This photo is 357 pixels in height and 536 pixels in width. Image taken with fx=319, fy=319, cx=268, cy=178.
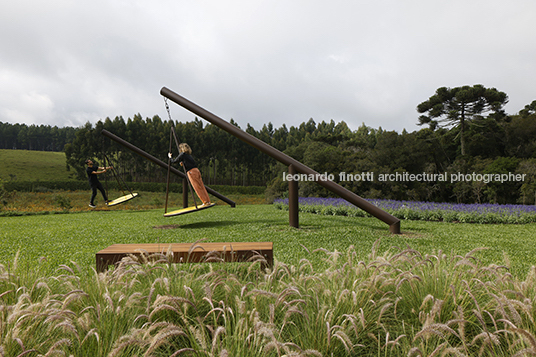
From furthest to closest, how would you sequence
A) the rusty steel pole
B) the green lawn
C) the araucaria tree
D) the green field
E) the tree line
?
the tree line < the araucaria tree < the rusty steel pole < the green lawn < the green field

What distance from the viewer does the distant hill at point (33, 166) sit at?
53294 millimetres

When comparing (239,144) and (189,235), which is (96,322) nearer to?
(189,235)

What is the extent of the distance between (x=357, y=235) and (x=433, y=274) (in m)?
5.23

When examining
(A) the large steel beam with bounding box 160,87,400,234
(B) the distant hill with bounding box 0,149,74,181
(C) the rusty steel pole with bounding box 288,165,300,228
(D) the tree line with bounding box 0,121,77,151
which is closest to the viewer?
(A) the large steel beam with bounding box 160,87,400,234

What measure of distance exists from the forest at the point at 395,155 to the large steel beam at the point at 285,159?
1.05 m

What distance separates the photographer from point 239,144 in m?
45.6

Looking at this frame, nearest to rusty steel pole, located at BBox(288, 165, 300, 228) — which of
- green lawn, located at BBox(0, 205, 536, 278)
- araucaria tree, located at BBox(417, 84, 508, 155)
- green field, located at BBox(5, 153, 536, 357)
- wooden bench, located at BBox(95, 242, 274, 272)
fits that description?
green lawn, located at BBox(0, 205, 536, 278)

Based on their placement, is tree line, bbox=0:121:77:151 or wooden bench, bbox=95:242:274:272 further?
tree line, bbox=0:121:77:151

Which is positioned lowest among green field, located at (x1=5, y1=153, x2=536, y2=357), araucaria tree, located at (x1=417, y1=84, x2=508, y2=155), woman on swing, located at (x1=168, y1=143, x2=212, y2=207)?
green field, located at (x1=5, y1=153, x2=536, y2=357)

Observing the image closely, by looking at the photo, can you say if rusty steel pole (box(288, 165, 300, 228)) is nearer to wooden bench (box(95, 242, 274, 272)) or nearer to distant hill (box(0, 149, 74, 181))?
wooden bench (box(95, 242, 274, 272))

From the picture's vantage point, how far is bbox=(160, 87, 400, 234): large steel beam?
7.60 m

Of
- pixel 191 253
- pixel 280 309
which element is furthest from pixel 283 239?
pixel 280 309

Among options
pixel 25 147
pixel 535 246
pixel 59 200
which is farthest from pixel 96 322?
pixel 25 147

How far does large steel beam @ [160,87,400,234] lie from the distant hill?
4922 centimetres
